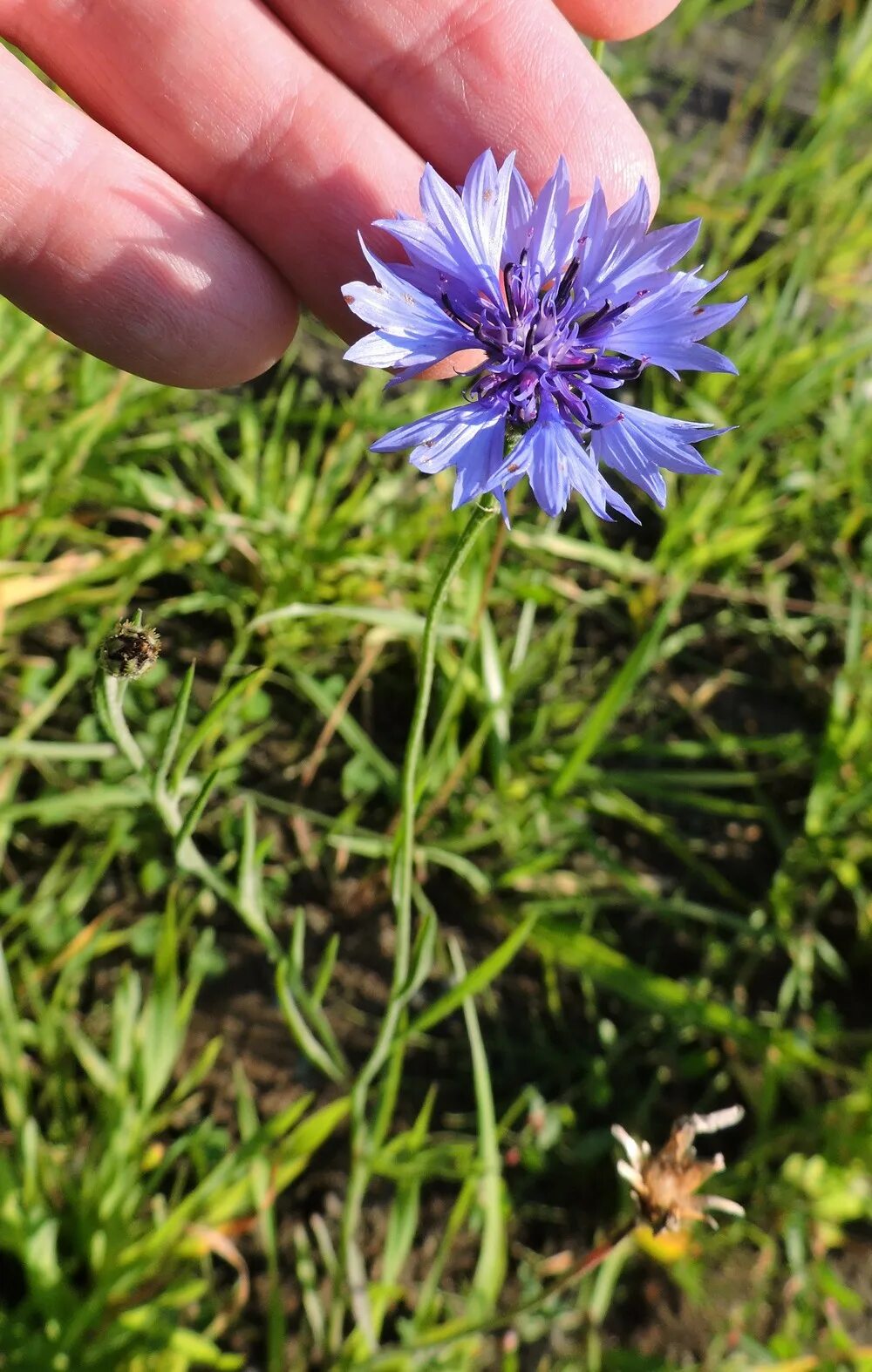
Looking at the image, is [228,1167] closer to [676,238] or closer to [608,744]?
[608,744]

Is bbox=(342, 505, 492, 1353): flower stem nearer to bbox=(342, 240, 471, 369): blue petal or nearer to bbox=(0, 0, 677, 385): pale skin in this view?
bbox=(342, 240, 471, 369): blue petal

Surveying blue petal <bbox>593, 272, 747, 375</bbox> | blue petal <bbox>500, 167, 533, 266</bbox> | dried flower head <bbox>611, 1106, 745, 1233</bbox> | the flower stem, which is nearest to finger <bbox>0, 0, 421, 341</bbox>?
blue petal <bbox>500, 167, 533, 266</bbox>

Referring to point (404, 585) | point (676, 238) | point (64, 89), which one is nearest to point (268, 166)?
point (64, 89)

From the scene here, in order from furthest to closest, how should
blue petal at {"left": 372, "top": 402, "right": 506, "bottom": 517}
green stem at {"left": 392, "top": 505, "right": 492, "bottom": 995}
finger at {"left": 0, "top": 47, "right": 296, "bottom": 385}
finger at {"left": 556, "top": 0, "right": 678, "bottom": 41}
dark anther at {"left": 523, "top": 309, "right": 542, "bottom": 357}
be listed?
finger at {"left": 556, "top": 0, "right": 678, "bottom": 41} < finger at {"left": 0, "top": 47, "right": 296, "bottom": 385} < dark anther at {"left": 523, "top": 309, "right": 542, "bottom": 357} < blue petal at {"left": 372, "top": 402, "right": 506, "bottom": 517} < green stem at {"left": 392, "top": 505, "right": 492, "bottom": 995}

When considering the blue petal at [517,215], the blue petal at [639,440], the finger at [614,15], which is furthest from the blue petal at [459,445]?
the finger at [614,15]

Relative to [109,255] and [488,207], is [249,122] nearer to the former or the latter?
[109,255]

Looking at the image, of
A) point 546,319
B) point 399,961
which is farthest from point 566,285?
point 399,961

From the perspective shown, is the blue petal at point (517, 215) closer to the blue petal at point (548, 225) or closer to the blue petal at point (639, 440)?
the blue petal at point (548, 225)
